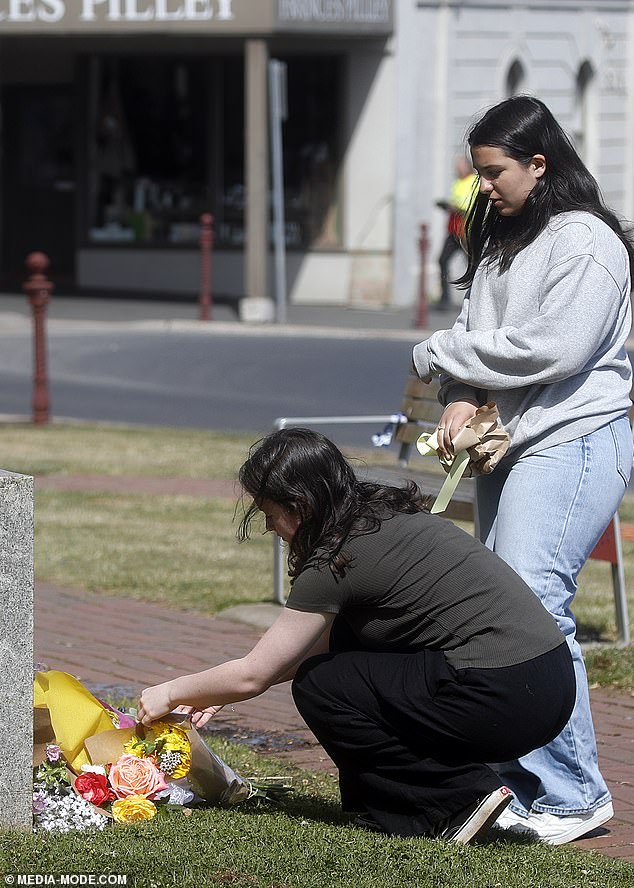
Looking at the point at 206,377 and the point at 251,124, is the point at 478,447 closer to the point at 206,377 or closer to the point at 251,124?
the point at 206,377

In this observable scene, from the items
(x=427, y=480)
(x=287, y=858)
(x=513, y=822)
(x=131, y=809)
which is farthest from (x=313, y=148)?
(x=287, y=858)

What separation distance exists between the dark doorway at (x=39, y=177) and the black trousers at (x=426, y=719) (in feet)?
67.3

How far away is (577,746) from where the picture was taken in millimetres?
3963

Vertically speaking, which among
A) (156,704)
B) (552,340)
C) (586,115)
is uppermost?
(586,115)

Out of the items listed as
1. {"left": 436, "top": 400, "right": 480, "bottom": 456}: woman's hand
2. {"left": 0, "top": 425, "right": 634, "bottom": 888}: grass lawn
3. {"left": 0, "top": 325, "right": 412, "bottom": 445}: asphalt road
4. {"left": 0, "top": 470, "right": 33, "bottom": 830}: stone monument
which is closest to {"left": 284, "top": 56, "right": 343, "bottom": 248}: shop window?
{"left": 0, "top": 325, "right": 412, "bottom": 445}: asphalt road

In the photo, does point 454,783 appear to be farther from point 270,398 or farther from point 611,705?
point 270,398

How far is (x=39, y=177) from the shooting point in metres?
24.2

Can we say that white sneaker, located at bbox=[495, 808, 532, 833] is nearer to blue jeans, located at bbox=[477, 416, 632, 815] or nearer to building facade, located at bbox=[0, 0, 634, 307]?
A: blue jeans, located at bbox=[477, 416, 632, 815]

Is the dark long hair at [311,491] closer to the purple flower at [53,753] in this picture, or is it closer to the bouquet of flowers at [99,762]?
the bouquet of flowers at [99,762]

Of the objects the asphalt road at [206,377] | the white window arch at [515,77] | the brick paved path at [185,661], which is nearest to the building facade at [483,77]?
the white window arch at [515,77]

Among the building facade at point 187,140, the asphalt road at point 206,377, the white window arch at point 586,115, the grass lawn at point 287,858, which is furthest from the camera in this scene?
the white window arch at point 586,115

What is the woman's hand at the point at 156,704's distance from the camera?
12.5ft

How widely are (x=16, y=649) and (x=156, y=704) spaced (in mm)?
375

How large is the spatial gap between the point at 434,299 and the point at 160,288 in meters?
3.85
